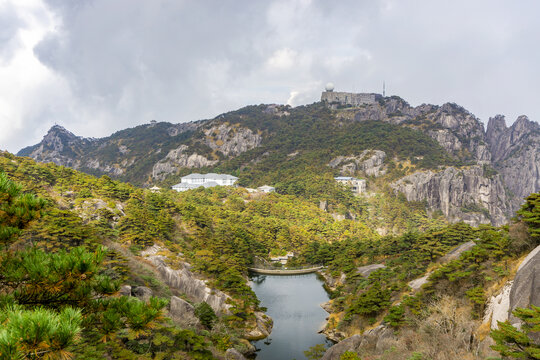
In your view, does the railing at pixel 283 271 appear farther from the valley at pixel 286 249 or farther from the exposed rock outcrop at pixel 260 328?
the exposed rock outcrop at pixel 260 328

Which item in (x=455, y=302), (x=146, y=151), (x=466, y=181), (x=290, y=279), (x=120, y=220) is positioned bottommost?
(x=290, y=279)

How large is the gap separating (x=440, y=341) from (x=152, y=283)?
21.5 metres

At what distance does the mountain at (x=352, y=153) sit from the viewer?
296 ft

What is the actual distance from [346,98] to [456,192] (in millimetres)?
101474

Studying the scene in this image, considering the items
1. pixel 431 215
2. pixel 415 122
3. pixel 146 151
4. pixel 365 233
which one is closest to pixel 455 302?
pixel 365 233

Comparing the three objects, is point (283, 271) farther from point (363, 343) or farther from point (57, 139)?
point (57, 139)

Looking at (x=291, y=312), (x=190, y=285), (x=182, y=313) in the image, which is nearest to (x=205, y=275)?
(x=190, y=285)

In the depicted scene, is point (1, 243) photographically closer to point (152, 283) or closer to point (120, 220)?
point (152, 283)

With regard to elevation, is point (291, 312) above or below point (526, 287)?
below

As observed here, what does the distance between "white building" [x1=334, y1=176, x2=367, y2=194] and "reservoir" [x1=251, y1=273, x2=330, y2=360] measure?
49.2 metres

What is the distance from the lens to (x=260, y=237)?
49438mm

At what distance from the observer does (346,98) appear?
173 meters

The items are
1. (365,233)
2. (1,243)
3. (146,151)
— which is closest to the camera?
(1,243)

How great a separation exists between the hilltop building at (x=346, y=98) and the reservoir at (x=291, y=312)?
14753cm
